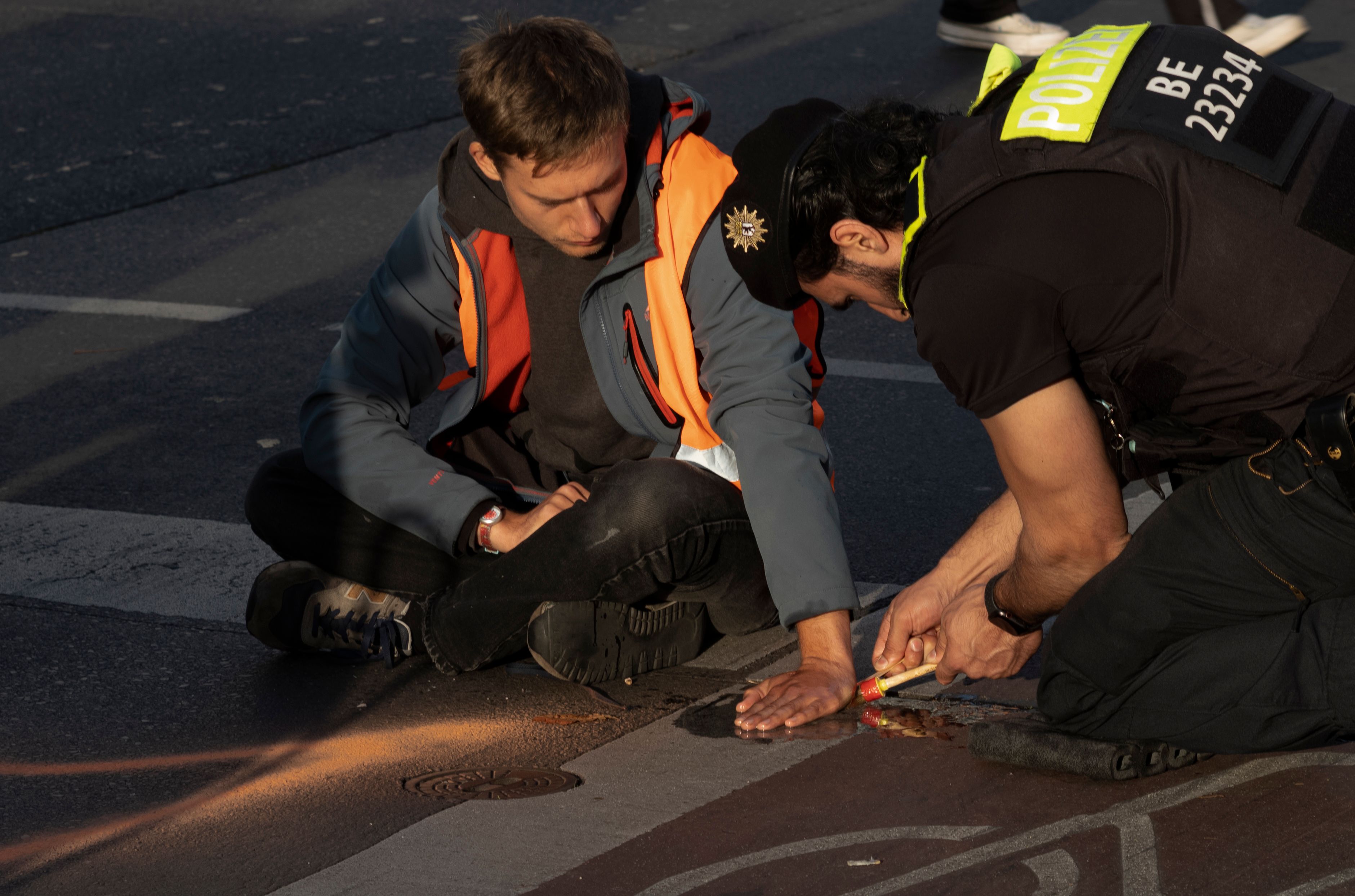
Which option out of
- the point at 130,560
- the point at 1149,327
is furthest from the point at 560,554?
the point at 130,560

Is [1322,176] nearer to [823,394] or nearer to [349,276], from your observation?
[823,394]

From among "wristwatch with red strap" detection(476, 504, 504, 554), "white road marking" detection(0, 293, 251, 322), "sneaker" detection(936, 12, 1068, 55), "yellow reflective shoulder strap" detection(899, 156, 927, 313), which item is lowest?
"white road marking" detection(0, 293, 251, 322)

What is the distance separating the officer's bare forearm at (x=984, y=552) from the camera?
3184 millimetres

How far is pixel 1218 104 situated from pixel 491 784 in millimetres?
1696

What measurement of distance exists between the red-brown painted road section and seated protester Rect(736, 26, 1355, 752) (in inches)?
4.0

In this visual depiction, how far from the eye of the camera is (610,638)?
331cm

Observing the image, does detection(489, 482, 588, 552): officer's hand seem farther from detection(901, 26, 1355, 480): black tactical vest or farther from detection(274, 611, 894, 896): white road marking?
detection(901, 26, 1355, 480): black tactical vest

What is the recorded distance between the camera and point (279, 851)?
272 centimetres

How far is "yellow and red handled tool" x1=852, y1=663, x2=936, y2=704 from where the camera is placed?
10.4 feet

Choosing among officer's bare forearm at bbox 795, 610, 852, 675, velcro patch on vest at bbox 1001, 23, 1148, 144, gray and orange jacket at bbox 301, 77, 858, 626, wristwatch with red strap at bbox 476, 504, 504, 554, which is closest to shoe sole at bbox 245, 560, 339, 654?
gray and orange jacket at bbox 301, 77, 858, 626

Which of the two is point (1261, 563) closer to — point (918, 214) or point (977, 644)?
point (977, 644)

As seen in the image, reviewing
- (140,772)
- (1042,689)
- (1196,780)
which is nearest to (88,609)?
(140,772)

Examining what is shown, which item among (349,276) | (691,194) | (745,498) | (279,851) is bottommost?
(349,276)

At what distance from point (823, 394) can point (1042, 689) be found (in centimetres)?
226
